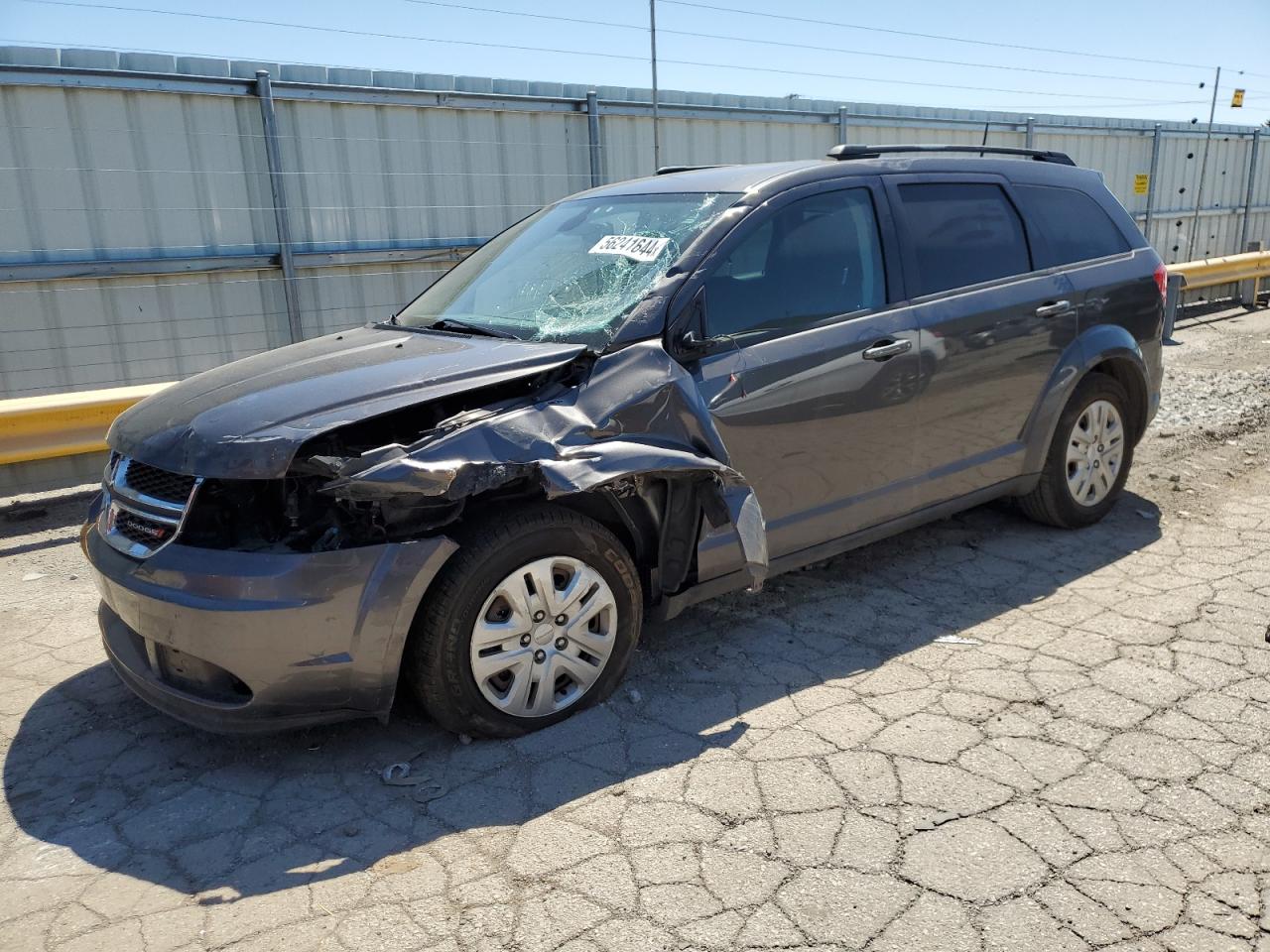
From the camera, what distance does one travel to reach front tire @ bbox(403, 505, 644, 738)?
3205 mm

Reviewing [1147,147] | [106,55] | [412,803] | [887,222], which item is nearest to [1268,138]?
[1147,147]

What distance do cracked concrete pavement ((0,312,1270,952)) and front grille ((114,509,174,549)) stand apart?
2.43 feet

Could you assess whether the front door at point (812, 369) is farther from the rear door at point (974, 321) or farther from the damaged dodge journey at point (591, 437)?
the rear door at point (974, 321)

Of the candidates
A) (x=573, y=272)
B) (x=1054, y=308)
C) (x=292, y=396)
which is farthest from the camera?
(x=1054, y=308)

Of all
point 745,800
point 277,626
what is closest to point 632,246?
point 277,626

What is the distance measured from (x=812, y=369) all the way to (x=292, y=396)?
77.1 inches

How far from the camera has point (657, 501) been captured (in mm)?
3736

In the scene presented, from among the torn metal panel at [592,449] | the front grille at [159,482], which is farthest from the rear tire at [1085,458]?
the front grille at [159,482]

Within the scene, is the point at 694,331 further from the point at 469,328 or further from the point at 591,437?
the point at 469,328

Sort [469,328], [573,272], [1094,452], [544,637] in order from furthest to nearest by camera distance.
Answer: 1. [1094,452]
2. [573,272]
3. [469,328]
4. [544,637]

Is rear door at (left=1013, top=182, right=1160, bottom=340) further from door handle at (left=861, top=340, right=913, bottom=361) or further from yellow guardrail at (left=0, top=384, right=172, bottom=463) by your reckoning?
yellow guardrail at (left=0, top=384, right=172, bottom=463)

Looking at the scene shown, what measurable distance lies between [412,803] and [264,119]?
617 centimetres

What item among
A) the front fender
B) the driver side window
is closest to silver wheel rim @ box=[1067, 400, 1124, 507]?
the front fender

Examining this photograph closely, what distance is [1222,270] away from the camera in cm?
1335
